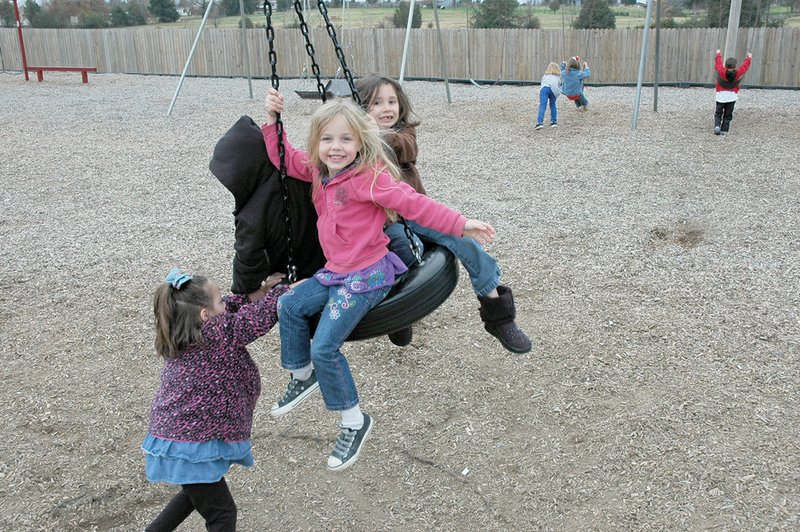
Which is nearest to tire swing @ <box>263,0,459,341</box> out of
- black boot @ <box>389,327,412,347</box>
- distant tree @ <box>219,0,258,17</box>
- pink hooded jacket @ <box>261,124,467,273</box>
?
pink hooded jacket @ <box>261,124,467,273</box>

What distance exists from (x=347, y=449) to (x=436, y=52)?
59.1 ft

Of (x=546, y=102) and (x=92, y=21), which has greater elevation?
(x=92, y=21)

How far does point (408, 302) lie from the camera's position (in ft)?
8.21

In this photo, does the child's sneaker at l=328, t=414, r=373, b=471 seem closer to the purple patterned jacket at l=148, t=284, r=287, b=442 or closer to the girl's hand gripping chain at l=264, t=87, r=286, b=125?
the purple patterned jacket at l=148, t=284, r=287, b=442

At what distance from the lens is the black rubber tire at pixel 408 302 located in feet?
8.21

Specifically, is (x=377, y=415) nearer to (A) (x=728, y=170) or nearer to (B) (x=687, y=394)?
(B) (x=687, y=394)

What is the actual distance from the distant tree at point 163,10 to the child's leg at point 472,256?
98.7 ft

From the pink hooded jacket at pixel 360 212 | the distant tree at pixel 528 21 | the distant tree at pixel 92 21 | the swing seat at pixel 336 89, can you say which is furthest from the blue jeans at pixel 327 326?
the distant tree at pixel 92 21

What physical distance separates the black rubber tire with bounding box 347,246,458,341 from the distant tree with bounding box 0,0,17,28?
33051 millimetres

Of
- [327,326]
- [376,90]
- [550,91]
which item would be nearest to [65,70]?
[550,91]

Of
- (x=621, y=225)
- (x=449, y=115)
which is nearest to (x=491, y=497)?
(x=621, y=225)

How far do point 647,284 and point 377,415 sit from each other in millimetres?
2548

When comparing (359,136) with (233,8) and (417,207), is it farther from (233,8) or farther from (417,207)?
(233,8)

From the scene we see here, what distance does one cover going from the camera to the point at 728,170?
8.57 meters
